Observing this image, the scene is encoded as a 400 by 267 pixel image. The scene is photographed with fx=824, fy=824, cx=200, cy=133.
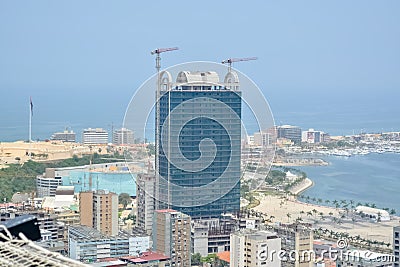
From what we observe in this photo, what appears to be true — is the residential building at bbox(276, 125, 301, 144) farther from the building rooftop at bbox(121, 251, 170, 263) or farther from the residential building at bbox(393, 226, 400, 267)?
the residential building at bbox(393, 226, 400, 267)

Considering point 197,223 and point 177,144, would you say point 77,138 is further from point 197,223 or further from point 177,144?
point 197,223

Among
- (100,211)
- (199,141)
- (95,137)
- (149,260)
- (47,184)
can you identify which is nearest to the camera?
(149,260)

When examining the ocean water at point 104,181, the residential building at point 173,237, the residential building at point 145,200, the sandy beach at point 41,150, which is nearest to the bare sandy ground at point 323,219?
the residential building at point 145,200

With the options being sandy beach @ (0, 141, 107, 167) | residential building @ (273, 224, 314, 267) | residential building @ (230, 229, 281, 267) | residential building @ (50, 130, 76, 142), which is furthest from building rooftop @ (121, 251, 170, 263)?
residential building @ (50, 130, 76, 142)

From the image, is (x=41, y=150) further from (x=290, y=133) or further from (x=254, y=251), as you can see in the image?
(x=254, y=251)

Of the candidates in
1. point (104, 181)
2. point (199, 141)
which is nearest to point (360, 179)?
point (104, 181)
